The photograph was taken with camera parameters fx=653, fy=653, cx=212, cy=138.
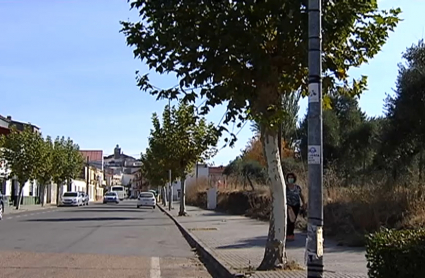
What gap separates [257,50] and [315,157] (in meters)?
3.14

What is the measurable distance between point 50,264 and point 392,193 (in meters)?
10.2

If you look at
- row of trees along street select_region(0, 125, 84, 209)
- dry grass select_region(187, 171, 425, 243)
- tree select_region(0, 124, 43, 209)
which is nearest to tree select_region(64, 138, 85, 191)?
row of trees along street select_region(0, 125, 84, 209)

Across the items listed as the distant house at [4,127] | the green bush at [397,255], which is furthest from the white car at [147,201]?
the green bush at [397,255]

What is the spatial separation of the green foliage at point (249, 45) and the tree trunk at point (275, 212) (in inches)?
24.2

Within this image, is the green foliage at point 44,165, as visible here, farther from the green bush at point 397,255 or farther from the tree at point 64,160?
the green bush at point 397,255

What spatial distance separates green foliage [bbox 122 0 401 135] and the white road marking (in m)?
3.70

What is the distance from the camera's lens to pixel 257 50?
34.4 feet

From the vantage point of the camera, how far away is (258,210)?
1388 inches

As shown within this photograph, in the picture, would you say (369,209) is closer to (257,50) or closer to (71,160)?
(257,50)

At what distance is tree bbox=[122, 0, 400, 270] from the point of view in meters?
10.4

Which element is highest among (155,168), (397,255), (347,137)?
(347,137)

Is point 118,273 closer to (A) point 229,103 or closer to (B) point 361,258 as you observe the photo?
(A) point 229,103

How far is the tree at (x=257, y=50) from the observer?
10.4 meters

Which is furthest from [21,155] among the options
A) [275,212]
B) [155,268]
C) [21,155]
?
[275,212]
